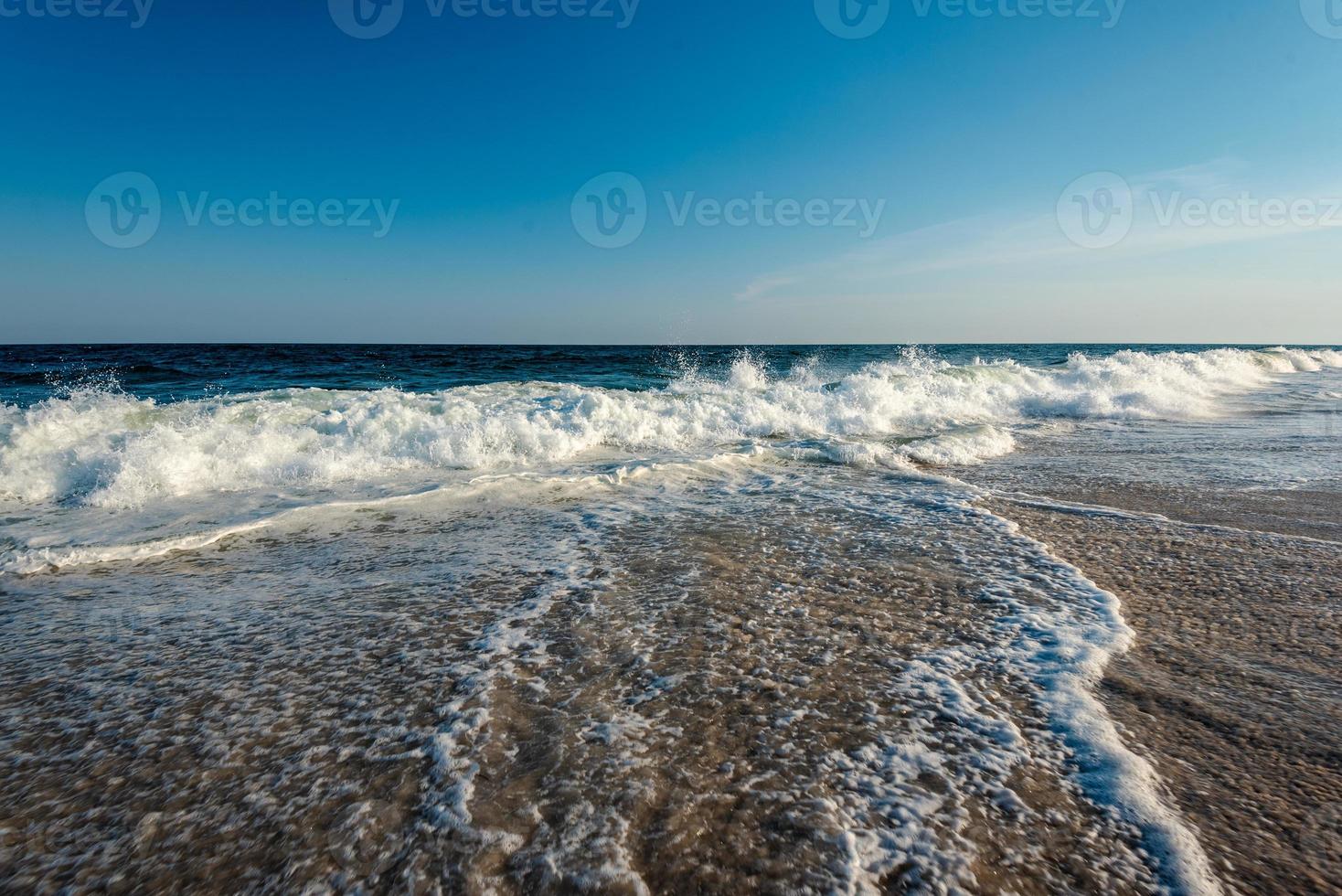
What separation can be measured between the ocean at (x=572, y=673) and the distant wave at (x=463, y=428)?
0.37 ft

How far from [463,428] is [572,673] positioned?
282 inches

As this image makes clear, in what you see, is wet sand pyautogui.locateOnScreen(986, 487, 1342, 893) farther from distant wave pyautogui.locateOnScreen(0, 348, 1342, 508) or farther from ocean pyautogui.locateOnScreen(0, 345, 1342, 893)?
distant wave pyautogui.locateOnScreen(0, 348, 1342, 508)

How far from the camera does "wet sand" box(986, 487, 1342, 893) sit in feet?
6.74

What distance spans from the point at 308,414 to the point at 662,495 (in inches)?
263

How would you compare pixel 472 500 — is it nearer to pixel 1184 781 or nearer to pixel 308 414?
pixel 308 414

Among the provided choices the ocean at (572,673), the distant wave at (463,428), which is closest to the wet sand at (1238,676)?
the ocean at (572,673)

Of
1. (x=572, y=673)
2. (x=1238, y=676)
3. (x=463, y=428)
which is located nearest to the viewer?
(x=1238, y=676)

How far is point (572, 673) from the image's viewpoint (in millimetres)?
3154

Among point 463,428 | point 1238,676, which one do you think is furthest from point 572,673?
point 463,428

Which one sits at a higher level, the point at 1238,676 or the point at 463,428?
the point at 463,428

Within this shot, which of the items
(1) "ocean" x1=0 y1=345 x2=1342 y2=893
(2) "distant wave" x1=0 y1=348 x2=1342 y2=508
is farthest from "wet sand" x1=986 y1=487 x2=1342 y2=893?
(2) "distant wave" x1=0 y1=348 x2=1342 y2=508

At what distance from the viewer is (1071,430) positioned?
12.6 metres

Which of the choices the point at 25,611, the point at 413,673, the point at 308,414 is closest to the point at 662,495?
the point at 413,673

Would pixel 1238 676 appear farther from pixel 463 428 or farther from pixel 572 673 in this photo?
pixel 463 428
